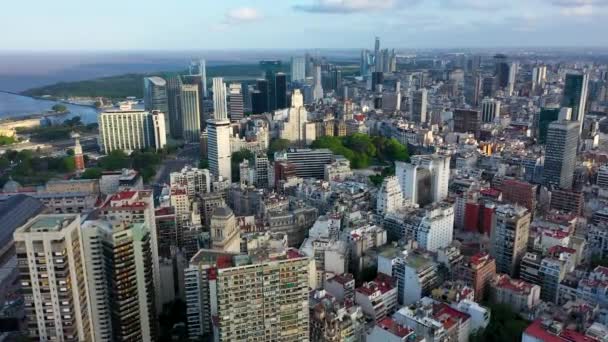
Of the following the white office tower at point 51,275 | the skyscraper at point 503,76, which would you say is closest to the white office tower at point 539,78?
the skyscraper at point 503,76

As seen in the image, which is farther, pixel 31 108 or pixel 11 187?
pixel 31 108

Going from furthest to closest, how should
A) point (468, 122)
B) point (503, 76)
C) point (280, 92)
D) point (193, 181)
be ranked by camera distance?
1. point (503, 76)
2. point (280, 92)
3. point (468, 122)
4. point (193, 181)

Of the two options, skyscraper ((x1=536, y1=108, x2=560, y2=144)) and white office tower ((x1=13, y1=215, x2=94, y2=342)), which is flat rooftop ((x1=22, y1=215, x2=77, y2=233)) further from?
skyscraper ((x1=536, y1=108, x2=560, y2=144))

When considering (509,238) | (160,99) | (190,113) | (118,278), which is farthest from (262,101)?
(118,278)

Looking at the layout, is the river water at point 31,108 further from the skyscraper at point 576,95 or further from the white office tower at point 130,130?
the skyscraper at point 576,95

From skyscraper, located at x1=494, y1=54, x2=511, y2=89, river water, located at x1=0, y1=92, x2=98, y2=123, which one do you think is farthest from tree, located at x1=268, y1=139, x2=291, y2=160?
skyscraper, located at x1=494, y1=54, x2=511, y2=89

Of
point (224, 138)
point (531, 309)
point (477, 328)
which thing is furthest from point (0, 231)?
point (531, 309)

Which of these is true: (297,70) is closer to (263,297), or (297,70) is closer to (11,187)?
(11,187)
